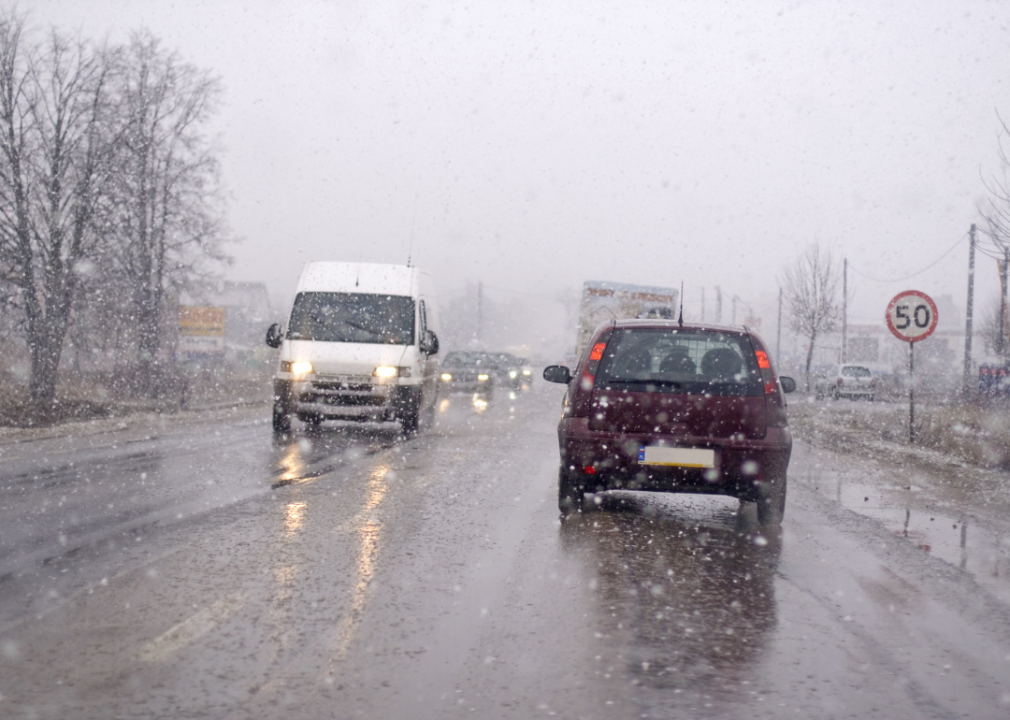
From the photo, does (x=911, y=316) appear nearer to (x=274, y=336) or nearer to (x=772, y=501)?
(x=772, y=501)

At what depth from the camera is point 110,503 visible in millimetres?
8328

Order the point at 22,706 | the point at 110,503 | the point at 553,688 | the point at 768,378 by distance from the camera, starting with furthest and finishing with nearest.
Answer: the point at 110,503 → the point at 768,378 → the point at 553,688 → the point at 22,706

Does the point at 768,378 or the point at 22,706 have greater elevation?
the point at 768,378

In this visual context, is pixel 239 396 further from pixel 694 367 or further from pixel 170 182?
pixel 694 367

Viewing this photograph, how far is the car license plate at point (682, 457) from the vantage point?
7.56m

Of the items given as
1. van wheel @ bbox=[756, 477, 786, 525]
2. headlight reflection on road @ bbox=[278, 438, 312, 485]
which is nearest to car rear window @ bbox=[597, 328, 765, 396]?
van wheel @ bbox=[756, 477, 786, 525]

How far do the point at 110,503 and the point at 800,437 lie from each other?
13.6 meters

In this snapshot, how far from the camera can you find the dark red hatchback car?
759cm

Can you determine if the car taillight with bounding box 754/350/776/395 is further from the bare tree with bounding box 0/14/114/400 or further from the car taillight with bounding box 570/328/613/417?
the bare tree with bounding box 0/14/114/400

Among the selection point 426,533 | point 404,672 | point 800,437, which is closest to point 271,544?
point 426,533

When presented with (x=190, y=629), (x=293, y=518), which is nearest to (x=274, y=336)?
(x=293, y=518)

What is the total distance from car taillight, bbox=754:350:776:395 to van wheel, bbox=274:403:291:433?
29.6 feet

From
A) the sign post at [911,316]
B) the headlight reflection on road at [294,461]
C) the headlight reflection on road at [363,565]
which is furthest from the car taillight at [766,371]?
the sign post at [911,316]

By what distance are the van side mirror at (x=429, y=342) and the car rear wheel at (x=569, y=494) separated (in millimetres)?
8572
